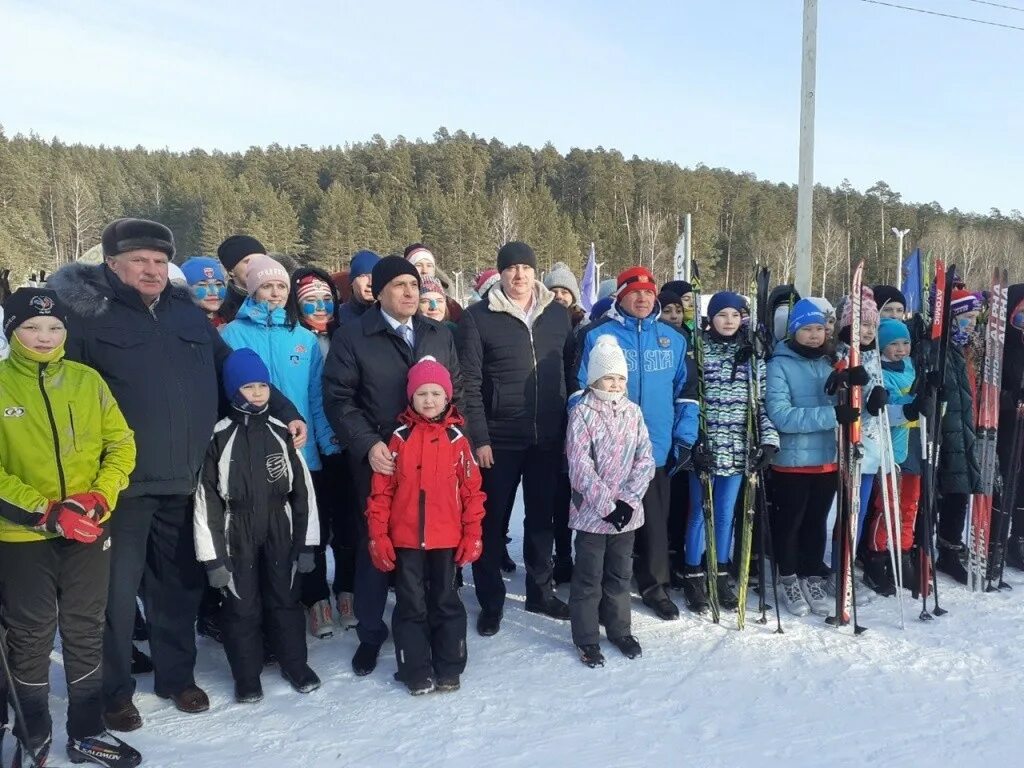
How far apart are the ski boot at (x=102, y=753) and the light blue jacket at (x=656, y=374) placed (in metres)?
2.70

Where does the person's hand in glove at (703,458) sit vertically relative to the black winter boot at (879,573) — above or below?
above

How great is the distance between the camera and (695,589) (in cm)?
420

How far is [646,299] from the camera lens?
3.96m

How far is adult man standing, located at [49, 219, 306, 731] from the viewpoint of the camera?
286 cm

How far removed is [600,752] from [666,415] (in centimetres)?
188

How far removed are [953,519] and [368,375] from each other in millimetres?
4181

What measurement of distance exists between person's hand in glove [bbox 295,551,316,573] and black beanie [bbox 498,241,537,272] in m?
1.89

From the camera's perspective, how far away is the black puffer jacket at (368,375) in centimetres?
341

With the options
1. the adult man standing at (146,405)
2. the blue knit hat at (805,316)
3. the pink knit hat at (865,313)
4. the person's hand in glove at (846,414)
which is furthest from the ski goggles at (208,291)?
the pink knit hat at (865,313)

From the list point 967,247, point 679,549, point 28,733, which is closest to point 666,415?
point 679,549

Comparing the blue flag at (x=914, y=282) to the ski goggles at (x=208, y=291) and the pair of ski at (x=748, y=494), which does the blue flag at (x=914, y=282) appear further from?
the ski goggles at (x=208, y=291)

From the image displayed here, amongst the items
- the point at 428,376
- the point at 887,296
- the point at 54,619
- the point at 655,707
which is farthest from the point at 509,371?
the point at 887,296

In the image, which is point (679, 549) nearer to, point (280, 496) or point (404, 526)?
point (404, 526)

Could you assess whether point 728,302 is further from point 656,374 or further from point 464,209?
point 464,209
